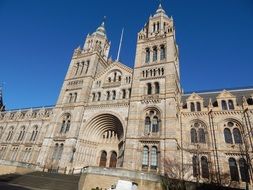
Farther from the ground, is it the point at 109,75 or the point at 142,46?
the point at 142,46

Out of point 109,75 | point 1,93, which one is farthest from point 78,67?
point 1,93

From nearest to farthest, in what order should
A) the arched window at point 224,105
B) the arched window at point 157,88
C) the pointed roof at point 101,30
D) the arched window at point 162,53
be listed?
1. the arched window at point 157,88
2. the arched window at point 224,105
3. the arched window at point 162,53
4. the pointed roof at point 101,30

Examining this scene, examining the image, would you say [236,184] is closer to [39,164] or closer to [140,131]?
[140,131]

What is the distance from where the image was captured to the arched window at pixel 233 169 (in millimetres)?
23656

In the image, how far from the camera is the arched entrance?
2966 centimetres

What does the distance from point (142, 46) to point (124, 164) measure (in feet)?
68.3

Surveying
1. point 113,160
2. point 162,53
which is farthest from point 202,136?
point 162,53

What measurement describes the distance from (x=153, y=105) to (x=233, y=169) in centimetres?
1353

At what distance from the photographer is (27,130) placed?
4506 centimetres

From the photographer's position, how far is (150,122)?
26016 mm

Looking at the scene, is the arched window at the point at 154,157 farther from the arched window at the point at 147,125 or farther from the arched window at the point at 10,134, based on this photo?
the arched window at the point at 10,134

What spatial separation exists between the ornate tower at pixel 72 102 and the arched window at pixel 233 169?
895 inches

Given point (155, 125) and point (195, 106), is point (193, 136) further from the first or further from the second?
point (155, 125)

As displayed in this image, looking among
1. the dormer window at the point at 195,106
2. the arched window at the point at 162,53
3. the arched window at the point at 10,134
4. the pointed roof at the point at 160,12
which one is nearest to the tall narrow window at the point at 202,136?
the dormer window at the point at 195,106
